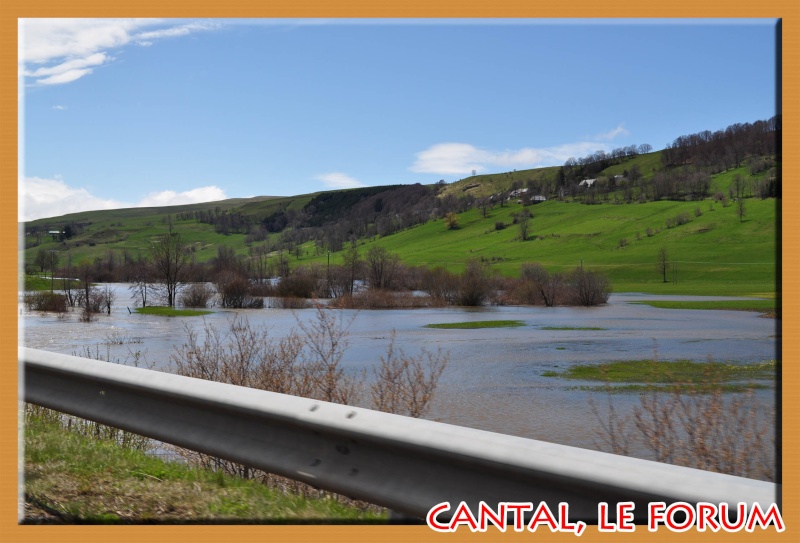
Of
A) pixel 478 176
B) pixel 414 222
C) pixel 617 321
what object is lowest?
pixel 617 321

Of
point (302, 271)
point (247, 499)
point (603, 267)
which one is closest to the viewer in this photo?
point (247, 499)

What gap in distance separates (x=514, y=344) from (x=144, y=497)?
61.7 feet

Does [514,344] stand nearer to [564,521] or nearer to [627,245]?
[564,521]

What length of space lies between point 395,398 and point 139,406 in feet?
13.7

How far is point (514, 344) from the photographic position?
21969 millimetres

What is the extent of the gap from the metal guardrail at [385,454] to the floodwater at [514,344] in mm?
2130

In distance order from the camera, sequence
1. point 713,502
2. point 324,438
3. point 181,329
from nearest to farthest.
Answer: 1. point 713,502
2. point 324,438
3. point 181,329

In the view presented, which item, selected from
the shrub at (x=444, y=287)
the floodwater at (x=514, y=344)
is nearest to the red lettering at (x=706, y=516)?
the floodwater at (x=514, y=344)

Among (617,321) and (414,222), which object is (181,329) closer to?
(617,321)

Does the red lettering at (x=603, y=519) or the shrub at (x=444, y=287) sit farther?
the shrub at (x=444, y=287)

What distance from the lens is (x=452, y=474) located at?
267 cm

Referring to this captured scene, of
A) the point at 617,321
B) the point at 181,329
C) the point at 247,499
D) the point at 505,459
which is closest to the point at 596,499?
the point at 505,459

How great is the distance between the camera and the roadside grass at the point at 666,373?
537 inches

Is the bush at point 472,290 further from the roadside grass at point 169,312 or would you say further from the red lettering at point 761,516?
the red lettering at point 761,516
